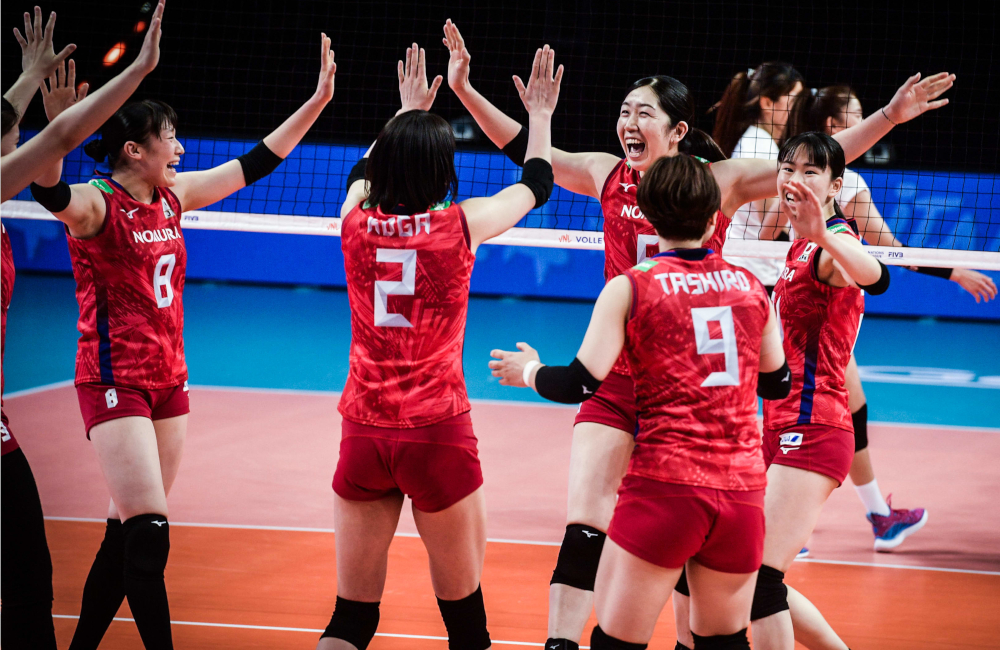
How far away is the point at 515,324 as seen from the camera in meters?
13.1

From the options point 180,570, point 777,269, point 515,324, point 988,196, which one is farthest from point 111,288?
point 988,196

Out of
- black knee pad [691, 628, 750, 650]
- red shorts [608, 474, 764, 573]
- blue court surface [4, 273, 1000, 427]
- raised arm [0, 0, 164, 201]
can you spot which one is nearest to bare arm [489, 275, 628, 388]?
red shorts [608, 474, 764, 573]

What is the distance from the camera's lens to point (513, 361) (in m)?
3.04

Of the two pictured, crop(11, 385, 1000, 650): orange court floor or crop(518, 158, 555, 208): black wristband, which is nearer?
crop(518, 158, 555, 208): black wristband

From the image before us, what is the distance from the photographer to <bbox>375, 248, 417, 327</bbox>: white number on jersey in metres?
3.04

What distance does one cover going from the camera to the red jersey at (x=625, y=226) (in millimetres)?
3924

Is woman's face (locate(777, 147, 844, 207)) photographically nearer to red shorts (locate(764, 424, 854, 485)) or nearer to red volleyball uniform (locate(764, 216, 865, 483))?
red volleyball uniform (locate(764, 216, 865, 483))

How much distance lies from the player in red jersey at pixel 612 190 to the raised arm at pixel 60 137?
1.24 meters

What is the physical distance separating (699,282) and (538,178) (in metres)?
0.87

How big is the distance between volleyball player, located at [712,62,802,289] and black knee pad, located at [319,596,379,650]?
3.54 m

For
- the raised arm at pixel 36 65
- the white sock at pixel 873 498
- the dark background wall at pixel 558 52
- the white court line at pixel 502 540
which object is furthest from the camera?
the dark background wall at pixel 558 52

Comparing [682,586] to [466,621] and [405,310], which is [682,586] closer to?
[466,621]

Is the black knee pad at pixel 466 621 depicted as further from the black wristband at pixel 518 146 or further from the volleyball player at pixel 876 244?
the volleyball player at pixel 876 244

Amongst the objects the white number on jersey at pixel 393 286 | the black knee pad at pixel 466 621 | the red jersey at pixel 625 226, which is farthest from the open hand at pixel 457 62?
the black knee pad at pixel 466 621
